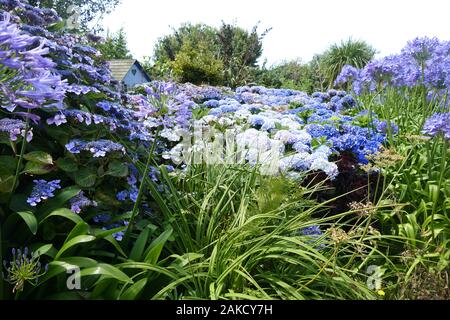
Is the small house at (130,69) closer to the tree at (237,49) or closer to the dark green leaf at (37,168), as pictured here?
the tree at (237,49)

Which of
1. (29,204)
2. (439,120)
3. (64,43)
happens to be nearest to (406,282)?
(439,120)

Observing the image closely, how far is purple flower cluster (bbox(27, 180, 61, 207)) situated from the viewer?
181cm

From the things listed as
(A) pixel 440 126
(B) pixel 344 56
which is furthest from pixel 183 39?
(A) pixel 440 126

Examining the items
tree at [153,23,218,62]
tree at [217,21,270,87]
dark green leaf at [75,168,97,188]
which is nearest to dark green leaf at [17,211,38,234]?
dark green leaf at [75,168,97,188]

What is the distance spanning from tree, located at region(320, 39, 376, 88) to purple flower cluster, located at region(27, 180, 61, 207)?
1504 centimetres

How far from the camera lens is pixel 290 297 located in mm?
1756

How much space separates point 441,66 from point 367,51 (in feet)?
47.7

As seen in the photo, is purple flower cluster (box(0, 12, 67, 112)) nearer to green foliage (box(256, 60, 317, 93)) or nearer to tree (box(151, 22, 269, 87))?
tree (box(151, 22, 269, 87))

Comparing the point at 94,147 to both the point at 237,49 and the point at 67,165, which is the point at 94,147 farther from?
the point at 237,49

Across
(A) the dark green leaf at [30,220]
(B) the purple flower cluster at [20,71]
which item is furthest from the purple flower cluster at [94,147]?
(B) the purple flower cluster at [20,71]

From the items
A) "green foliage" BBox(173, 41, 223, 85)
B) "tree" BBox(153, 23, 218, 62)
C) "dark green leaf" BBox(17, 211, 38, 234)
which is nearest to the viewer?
"dark green leaf" BBox(17, 211, 38, 234)

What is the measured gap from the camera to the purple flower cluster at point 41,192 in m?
1.81

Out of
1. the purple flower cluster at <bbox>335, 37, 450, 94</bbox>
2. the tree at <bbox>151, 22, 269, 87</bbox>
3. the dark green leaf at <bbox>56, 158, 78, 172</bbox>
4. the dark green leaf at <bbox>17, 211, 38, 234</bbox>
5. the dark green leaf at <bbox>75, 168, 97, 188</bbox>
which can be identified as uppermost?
the tree at <bbox>151, 22, 269, 87</bbox>

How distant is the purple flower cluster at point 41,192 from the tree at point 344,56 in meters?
15.0
